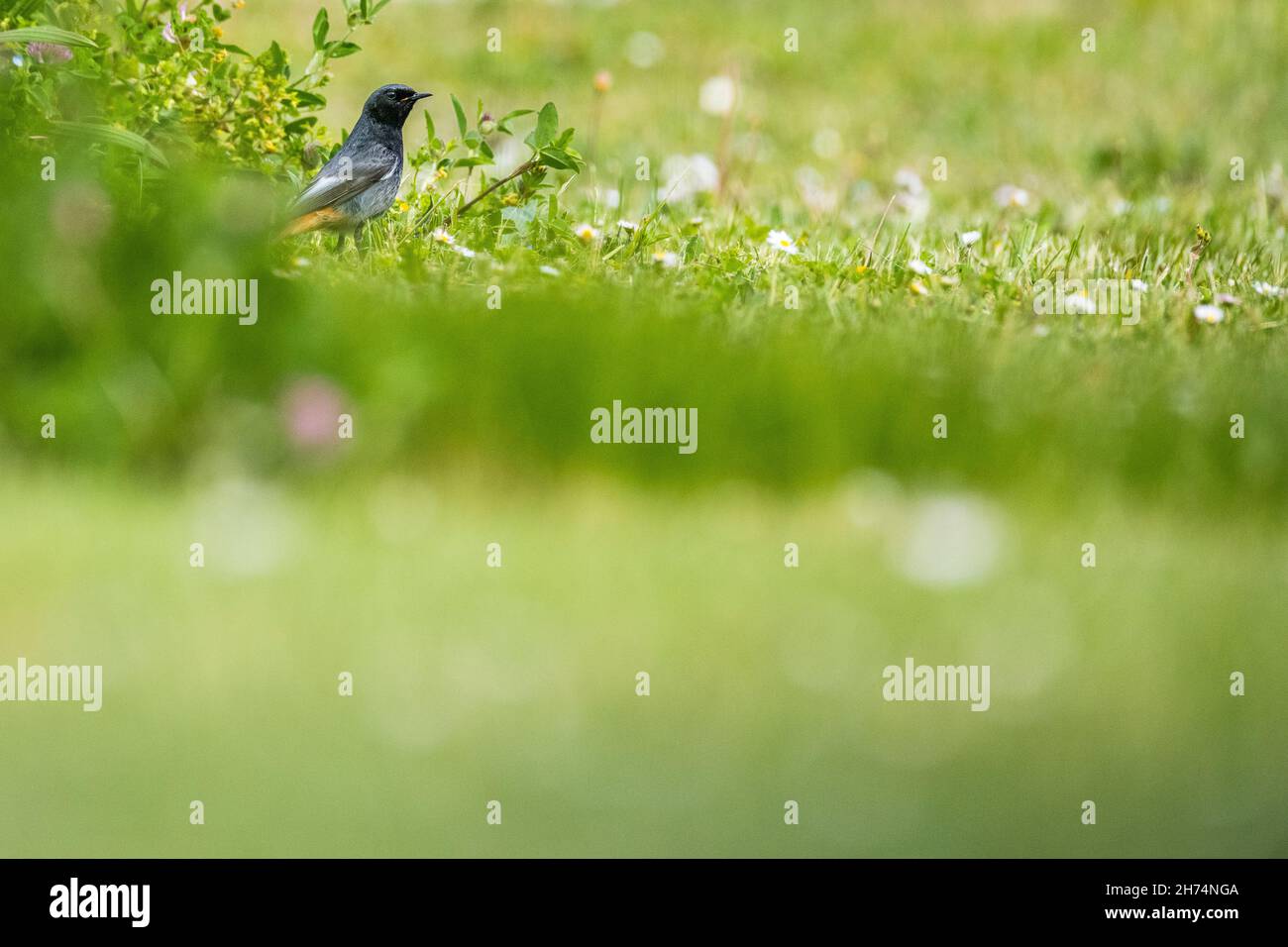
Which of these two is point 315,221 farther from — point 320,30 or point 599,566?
point 599,566

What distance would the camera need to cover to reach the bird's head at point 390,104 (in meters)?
4.60

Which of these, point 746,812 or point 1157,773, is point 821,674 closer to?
point 746,812

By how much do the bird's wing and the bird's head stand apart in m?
0.12

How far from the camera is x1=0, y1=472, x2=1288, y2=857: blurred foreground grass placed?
89.8 inches

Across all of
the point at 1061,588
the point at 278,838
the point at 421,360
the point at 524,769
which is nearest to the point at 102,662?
the point at 278,838

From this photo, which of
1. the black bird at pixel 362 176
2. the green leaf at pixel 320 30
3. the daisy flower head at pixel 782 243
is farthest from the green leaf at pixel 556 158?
the daisy flower head at pixel 782 243

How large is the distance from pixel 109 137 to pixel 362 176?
2.39ft

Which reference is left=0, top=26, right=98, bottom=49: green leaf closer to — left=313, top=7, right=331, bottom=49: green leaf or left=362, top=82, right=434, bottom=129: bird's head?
left=313, top=7, right=331, bottom=49: green leaf

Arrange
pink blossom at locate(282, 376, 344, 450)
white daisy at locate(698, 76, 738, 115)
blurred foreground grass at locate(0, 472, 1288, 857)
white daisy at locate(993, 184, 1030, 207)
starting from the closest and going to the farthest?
blurred foreground grass at locate(0, 472, 1288, 857), pink blossom at locate(282, 376, 344, 450), white daisy at locate(993, 184, 1030, 207), white daisy at locate(698, 76, 738, 115)

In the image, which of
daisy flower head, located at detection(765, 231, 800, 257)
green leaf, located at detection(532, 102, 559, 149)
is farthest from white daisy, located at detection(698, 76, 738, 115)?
green leaf, located at detection(532, 102, 559, 149)

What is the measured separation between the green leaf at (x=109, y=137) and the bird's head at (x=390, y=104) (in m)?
0.71

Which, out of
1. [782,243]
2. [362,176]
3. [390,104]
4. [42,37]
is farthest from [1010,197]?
[42,37]

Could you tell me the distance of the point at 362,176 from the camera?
14.8 ft

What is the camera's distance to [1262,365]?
168 inches
